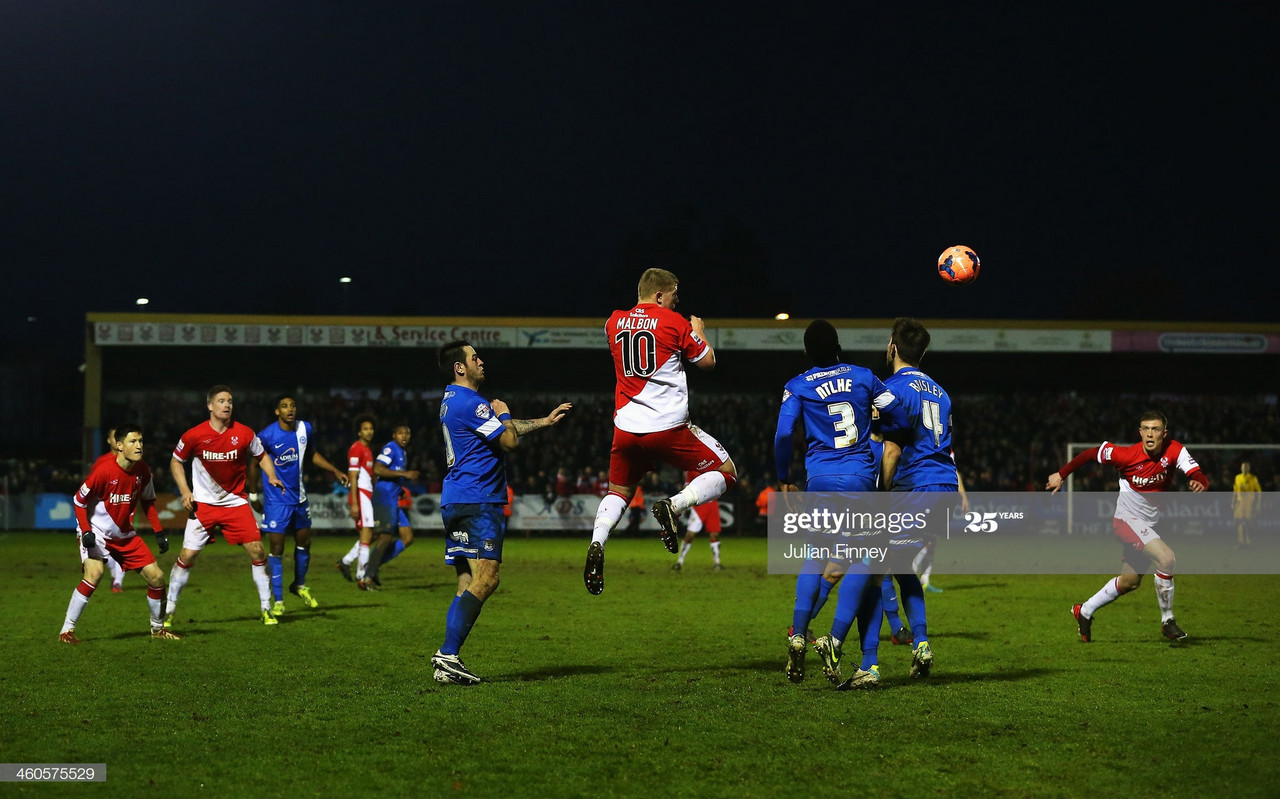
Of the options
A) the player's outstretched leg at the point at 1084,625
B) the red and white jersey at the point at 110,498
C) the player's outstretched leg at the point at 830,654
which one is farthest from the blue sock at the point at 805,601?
the red and white jersey at the point at 110,498

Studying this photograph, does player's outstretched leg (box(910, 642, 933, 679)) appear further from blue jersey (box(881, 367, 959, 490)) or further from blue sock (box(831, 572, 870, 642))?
blue jersey (box(881, 367, 959, 490))

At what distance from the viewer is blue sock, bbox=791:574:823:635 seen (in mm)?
8070

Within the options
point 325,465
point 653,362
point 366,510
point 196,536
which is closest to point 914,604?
point 653,362

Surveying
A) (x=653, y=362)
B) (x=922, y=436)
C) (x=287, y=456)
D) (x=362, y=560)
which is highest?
(x=653, y=362)

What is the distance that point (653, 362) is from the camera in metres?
8.23

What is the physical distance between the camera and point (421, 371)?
45344 millimetres

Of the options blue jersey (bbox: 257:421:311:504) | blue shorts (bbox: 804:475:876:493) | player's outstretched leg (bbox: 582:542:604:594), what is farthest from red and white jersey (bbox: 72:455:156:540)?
blue shorts (bbox: 804:475:876:493)

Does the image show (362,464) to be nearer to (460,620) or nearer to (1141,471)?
(460,620)

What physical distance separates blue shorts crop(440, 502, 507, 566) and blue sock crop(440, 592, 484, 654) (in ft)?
1.00

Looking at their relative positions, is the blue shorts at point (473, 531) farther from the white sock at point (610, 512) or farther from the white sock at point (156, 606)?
the white sock at point (156, 606)

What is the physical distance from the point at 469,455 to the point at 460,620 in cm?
122

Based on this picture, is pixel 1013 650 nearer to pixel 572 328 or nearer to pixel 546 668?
pixel 546 668

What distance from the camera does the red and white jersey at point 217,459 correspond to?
12.0 metres

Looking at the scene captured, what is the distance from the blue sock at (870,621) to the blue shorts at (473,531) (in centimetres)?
269
